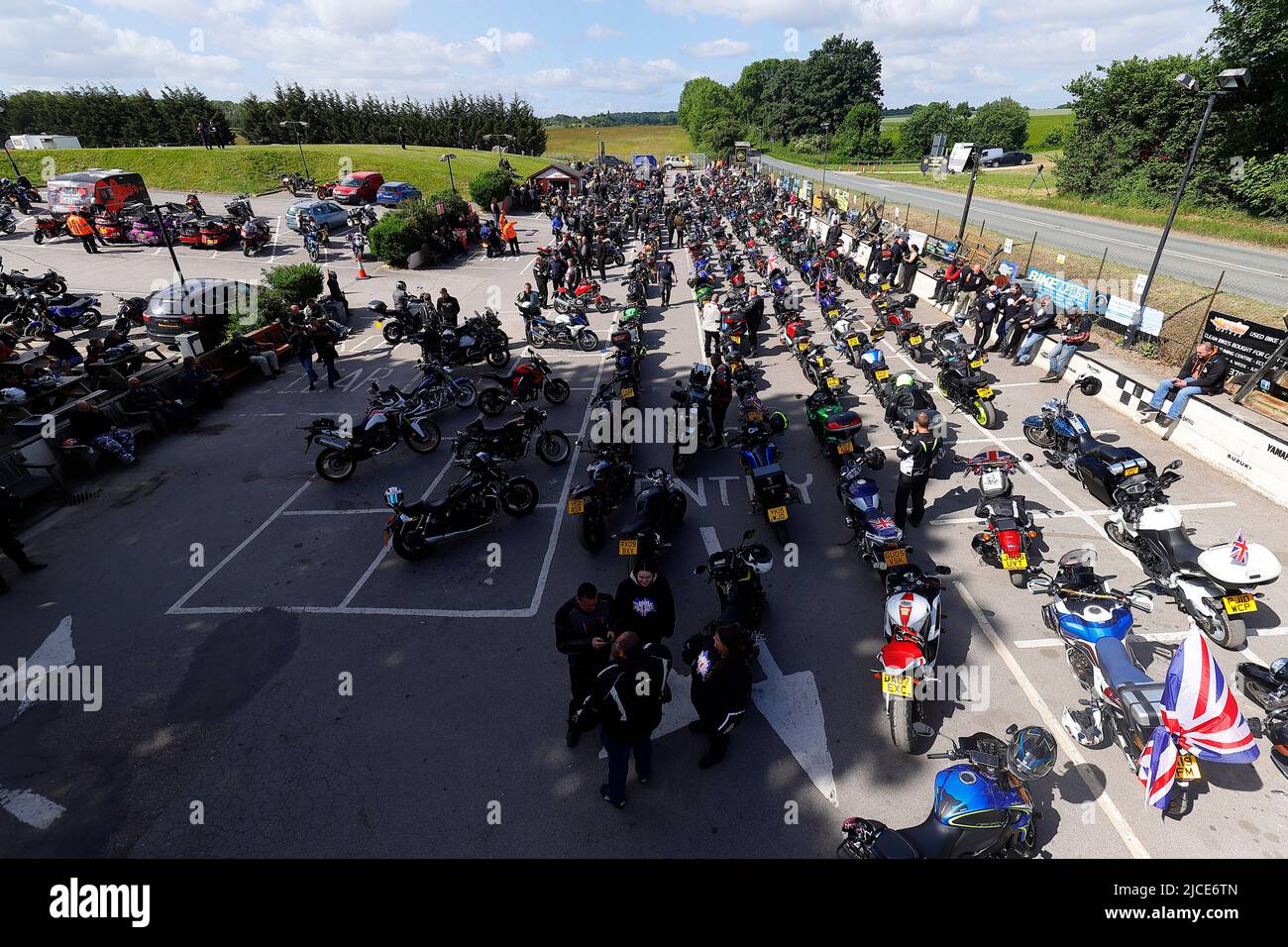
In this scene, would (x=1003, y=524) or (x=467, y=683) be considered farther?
(x=1003, y=524)

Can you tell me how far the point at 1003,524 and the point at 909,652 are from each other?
299 centimetres

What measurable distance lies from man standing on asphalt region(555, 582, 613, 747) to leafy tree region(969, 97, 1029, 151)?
86.2 meters

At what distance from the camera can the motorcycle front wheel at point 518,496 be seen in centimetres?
838

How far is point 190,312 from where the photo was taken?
46.9 feet

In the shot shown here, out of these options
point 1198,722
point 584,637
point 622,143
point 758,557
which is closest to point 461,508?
point 584,637

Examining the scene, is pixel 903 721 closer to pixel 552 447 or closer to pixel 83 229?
pixel 552 447

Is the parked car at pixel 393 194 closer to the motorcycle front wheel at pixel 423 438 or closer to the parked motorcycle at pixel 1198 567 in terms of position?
the motorcycle front wheel at pixel 423 438

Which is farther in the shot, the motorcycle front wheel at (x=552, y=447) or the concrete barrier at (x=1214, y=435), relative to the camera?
the motorcycle front wheel at (x=552, y=447)

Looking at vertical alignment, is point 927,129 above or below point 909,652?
above

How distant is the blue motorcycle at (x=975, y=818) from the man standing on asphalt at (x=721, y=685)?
1.17 metres

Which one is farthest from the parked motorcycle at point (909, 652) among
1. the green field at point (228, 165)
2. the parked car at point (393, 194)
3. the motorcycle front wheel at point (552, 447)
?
the green field at point (228, 165)

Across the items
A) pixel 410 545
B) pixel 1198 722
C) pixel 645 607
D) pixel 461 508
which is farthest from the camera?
pixel 461 508

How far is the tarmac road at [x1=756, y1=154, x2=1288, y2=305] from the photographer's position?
1753 cm
